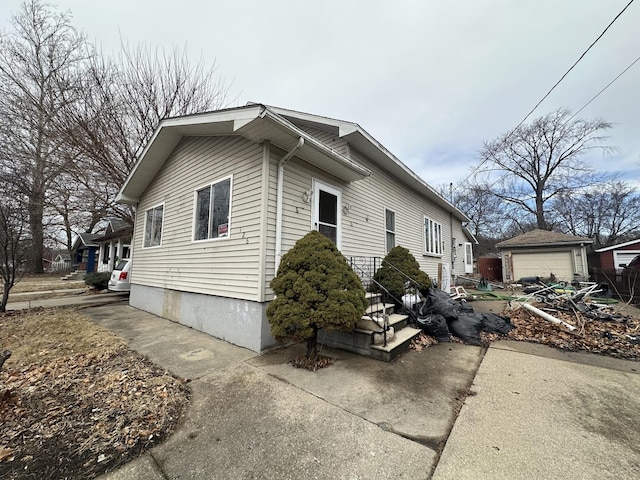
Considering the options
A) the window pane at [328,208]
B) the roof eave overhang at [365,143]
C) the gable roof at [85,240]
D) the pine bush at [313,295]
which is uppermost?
the roof eave overhang at [365,143]

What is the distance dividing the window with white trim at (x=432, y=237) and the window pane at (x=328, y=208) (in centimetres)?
610

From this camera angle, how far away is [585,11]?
557cm

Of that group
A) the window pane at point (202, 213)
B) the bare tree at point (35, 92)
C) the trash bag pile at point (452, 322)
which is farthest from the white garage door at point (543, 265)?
the bare tree at point (35, 92)

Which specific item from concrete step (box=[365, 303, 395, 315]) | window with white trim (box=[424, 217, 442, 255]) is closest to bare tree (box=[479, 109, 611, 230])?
window with white trim (box=[424, 217, 442, 255])

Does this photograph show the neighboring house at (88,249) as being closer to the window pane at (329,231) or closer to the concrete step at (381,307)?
the window pane at (329,231)

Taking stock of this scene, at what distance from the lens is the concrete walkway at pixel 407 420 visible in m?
1.89

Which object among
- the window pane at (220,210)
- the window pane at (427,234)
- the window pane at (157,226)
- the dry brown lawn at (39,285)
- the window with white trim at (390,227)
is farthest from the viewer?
the dry brown lawn at (39,285)

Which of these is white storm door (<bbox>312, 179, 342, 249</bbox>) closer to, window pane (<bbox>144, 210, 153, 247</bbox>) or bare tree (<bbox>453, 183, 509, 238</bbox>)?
window pane (<bbox>144, 210, 153, 247</bbox>)

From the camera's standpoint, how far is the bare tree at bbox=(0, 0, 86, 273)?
10273 mm

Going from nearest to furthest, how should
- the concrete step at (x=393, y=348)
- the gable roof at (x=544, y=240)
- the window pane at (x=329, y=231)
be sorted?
the concrete step at (x=393, y=348), the window pane at (x=329, y=231), the gable roof at (x=544, y=240)

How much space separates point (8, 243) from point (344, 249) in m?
9.37

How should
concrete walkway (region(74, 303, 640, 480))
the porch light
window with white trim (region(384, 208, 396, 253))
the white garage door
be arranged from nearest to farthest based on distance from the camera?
1. concrete walkway (region(74, 303, 640, 480))
2. the porch light
3. window with white trim (region(384, 208, 396, 253))
4. the white garage door

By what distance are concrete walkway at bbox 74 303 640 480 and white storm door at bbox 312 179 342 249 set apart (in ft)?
8.76

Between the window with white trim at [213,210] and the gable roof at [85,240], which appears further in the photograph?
the gable roof at [85,240]
